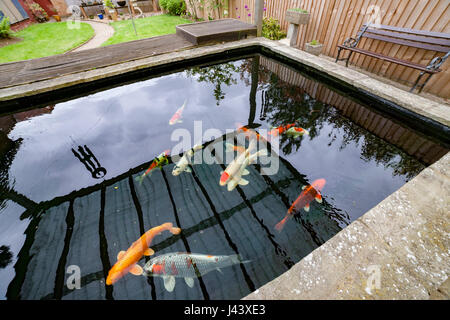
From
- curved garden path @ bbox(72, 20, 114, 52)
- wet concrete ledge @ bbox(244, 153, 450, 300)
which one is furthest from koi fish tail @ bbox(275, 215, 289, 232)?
curved garden path @ bbox(72, 20, 114, 52)

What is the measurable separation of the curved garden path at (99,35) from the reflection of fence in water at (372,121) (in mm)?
8311

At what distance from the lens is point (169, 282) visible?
1.90 meters

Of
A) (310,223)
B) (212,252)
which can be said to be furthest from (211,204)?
(310,223)

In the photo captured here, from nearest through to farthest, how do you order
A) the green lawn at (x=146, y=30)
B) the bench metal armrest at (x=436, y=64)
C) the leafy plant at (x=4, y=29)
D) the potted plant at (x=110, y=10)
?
the bench metal armrest at (x=436, y=64) < the green lawn at (x=146, y=30) < the leafy plant at (x=4, y=29) < the potted plant at (x=110, y=10)

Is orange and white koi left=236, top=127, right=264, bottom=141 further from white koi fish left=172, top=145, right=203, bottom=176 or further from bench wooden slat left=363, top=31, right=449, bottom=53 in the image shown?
bench wooden slat left=363, top=31, right=449, bottom=53

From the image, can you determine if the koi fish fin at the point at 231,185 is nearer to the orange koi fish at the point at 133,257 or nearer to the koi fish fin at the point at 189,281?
the orange koi fish at the point at 133,257

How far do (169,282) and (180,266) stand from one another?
177 mm

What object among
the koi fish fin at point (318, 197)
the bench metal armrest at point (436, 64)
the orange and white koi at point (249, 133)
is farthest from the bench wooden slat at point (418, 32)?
the koi fish fin at point (318, 197)

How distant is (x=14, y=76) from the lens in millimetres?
4305

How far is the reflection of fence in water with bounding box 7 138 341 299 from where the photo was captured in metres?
1.89

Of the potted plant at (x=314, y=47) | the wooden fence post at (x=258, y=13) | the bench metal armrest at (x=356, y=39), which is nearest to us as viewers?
the bench metal armrest at (x=356, y=39)

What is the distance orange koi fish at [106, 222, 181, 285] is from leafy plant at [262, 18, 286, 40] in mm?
7538

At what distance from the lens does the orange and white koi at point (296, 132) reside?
347 centimetres
